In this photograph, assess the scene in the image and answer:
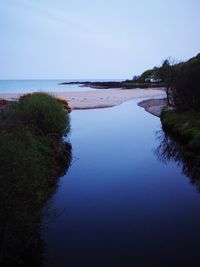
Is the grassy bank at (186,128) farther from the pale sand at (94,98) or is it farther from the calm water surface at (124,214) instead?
the pale sand at (94,98)

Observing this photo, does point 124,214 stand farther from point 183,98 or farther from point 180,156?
point 183,98

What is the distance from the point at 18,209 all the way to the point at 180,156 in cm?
1336

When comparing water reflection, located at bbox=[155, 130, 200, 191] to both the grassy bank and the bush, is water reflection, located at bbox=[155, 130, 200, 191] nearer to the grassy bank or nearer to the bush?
the grassy bank

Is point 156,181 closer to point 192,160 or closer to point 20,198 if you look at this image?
point 192,160

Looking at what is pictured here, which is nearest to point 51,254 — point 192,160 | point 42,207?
point 42,207

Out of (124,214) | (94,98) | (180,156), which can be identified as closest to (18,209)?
(124,214)

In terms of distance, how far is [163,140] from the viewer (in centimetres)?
2500

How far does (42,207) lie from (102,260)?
2.15 m

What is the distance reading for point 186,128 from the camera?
24.3m

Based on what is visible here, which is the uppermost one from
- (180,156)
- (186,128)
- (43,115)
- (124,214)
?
(43,115)

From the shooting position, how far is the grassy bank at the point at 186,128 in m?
20.3

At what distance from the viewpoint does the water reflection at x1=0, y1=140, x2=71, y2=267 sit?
775 cm

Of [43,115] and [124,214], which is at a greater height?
[43,115]

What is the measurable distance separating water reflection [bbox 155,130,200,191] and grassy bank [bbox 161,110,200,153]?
1.46ft
